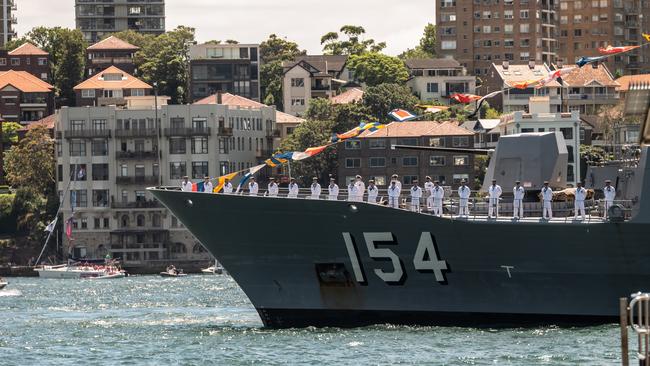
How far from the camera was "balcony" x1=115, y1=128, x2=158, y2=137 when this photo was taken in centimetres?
13350

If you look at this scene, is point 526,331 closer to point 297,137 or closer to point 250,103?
point 297,137

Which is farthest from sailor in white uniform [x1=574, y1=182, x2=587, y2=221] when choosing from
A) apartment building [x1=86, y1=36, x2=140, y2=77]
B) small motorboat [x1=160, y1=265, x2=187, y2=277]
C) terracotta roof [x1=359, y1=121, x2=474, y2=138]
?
apartment building [x1=86, y1=36, x2=140, y2=77]

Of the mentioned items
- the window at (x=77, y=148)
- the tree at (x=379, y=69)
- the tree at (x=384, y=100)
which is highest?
the tree at (x=379, y=69)

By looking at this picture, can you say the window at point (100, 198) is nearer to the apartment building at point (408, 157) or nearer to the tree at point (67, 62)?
the apartment building at point (408, 157)

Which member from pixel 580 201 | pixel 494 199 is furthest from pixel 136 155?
pixel 580 201

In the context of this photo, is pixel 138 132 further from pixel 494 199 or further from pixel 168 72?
pixel 494 199

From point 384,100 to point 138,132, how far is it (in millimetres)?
19437

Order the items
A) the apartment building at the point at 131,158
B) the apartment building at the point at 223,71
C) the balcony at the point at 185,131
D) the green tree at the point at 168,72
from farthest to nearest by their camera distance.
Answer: the green tree at the point at 168,72 < the apartment building at the point at 223,71 < the balcony at the point at 185,131 < the apartment building at the point at 131,158

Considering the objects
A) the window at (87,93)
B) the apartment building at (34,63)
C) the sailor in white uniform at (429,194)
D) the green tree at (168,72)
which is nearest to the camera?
the sailor in white uniform at (429,194)

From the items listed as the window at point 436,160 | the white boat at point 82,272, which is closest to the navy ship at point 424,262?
the white boat at point 82,272

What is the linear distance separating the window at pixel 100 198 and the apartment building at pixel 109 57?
36.7 m

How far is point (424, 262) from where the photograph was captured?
4756 centimetres

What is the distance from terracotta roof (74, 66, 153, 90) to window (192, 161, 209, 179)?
21529mm

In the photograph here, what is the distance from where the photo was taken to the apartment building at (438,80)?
16212 centimetres
